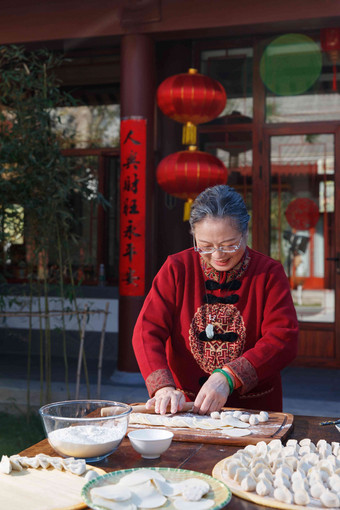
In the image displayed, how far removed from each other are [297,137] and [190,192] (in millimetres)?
1460

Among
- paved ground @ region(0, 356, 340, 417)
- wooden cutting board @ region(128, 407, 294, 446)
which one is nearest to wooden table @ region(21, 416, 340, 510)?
wooden cutting board @ region(128, 407, 294, 446)

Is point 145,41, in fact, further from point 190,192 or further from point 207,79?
point 190,192

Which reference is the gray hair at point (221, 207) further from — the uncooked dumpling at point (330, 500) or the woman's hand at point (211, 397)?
the uncooked dumpling at point (330, 500)

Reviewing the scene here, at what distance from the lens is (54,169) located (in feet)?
14.0

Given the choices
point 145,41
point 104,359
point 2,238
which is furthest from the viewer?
point 104,359

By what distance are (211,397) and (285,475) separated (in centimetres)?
58

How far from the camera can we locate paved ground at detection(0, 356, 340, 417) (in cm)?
428

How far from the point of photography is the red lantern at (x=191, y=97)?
4605 mm

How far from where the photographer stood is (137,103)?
502cm

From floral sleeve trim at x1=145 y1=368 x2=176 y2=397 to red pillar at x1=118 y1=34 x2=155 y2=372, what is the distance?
3.16 metres

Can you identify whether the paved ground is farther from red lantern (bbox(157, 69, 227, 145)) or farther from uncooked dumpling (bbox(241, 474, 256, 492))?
uncooked dumpling (bbox(241, 474, 256, 492))

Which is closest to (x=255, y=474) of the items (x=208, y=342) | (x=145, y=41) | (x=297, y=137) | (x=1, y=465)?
(x=1, y=465)

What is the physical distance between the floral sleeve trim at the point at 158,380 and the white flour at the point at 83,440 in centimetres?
54

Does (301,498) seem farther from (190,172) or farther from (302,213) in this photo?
(302,213)
